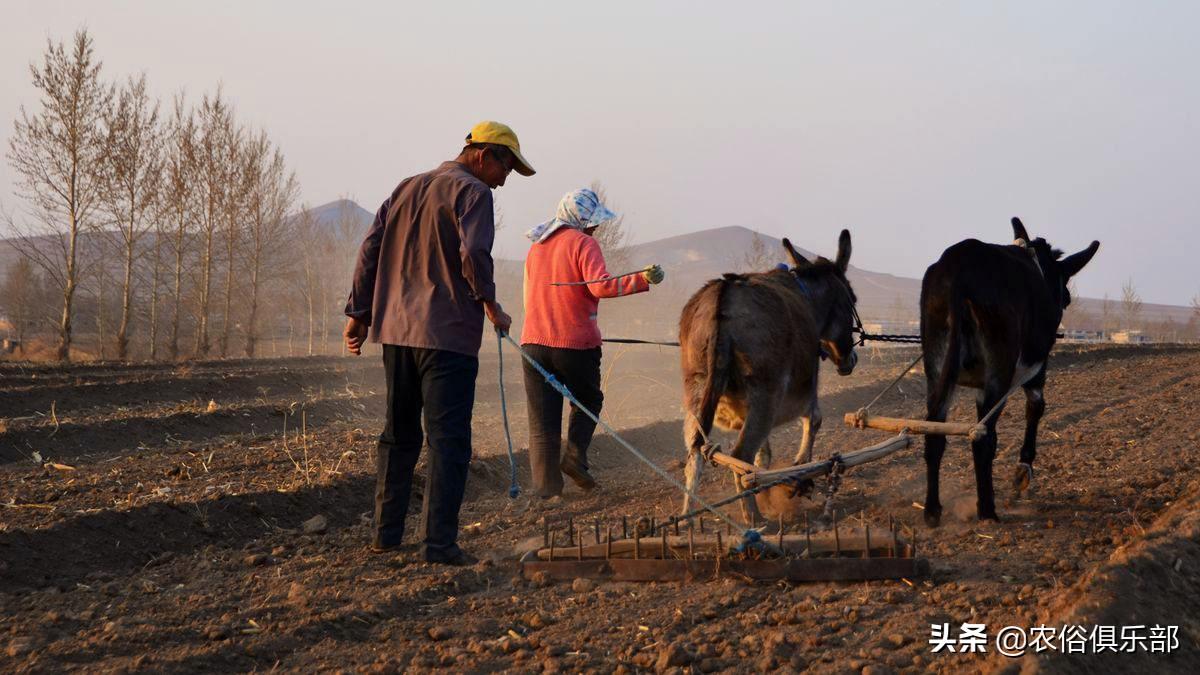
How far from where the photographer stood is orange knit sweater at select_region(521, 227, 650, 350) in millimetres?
7340

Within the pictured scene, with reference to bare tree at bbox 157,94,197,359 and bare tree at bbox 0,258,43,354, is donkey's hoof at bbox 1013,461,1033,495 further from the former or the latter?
bare tree at bbox 0,258,43,354

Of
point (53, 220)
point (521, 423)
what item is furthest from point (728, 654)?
point (53, 220)

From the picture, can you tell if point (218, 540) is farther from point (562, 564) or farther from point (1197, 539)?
point (1197, 539)

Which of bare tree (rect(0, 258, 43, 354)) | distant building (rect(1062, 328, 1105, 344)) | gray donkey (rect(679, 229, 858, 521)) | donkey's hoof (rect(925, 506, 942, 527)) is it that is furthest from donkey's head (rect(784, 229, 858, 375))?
bare tree (rect(0, 258, 43, 354))

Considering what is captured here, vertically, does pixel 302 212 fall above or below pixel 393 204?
above

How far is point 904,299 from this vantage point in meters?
176

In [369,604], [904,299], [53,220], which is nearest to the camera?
[369,604]

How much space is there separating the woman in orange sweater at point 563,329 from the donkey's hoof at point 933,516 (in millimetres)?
2501

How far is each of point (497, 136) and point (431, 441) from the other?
73.9 inches

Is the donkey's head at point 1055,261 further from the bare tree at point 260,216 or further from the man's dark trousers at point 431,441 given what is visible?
the bare tree at point 260,216

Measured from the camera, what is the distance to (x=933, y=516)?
6445mm

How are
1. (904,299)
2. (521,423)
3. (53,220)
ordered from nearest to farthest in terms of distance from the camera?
1. (521,423)
2. (53,220)
3. (904,299)

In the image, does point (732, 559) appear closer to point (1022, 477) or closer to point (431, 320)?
point (431, 320)

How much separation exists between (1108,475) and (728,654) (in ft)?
17.1
